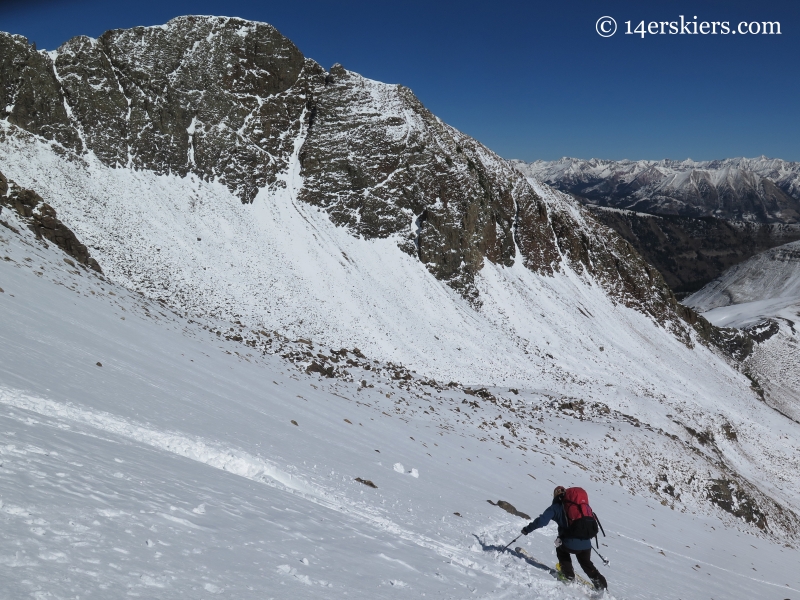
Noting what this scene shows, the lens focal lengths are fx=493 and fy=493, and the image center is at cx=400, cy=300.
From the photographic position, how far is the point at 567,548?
8.13 meters

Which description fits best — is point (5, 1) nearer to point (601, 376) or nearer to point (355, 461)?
point (355, 461)

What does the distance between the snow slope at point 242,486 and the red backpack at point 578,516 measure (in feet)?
2.97

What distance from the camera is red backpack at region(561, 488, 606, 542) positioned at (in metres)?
7.87

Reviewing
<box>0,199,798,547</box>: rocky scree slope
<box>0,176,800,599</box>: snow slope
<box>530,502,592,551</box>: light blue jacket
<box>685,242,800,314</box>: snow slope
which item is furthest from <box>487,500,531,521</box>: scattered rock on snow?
<box>685,242,800,314</box>: snow slope

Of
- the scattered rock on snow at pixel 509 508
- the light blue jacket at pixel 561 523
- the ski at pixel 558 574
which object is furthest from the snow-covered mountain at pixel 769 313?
the light blue jacket at pixel 561 523

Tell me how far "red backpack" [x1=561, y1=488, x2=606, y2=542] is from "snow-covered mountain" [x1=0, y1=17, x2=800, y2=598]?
3.41 feet

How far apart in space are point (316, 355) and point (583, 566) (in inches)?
782

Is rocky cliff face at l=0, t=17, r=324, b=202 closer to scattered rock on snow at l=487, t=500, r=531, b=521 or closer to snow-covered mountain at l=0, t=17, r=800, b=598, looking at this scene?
snow-covered mountain at l=0, t=17, r=800, b=598

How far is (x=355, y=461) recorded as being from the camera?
38.3 ft

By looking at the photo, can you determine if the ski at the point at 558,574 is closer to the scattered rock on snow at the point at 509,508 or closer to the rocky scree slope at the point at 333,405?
the rocky scree slope at the point at 333,405

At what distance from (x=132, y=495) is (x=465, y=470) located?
11.9 meters

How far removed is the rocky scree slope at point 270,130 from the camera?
4453 centimetres

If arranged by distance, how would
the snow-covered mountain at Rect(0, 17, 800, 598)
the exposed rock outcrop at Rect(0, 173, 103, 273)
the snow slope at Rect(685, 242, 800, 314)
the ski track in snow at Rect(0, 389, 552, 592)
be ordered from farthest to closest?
1. the snow slope at Rect(685, 242, 800, 314)
2. the exposed rock outcrop at Rect(0, 173, 103, 273)
3. the ski track in snow at Rect(0, 389, 552, 592)
4. the snow-covered mountain at Rect(0, 17, 800, 598)

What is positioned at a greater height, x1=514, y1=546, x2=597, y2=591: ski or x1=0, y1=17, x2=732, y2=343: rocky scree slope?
x1=0, y1=17, x2=732, y2=343: rocky scree slope
